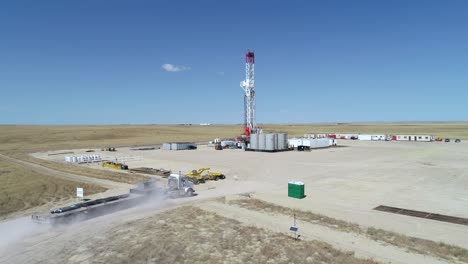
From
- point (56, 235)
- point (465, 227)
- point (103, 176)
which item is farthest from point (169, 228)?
point (103, 176)

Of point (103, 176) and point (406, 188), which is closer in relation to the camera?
point (406, 188)

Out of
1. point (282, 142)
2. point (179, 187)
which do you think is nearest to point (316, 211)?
point (179, 187)

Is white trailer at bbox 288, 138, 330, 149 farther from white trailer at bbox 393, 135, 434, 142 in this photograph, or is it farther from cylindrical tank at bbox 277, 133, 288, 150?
white trailer at bbox 393, 135, 434, 142

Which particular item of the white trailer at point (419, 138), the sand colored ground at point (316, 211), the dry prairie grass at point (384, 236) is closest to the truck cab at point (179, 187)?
the sand colored ground at point (316, 211)

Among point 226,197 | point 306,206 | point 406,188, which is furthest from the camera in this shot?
point 406,188

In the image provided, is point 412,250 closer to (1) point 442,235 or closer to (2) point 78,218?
(1) point 442,235

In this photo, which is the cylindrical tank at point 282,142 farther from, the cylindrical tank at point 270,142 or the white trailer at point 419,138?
the white trailer at point 419,138

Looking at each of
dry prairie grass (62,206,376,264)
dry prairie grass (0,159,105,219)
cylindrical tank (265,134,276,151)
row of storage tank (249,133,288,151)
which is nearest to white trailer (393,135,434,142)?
row of storage tank (249,133,288,151)
